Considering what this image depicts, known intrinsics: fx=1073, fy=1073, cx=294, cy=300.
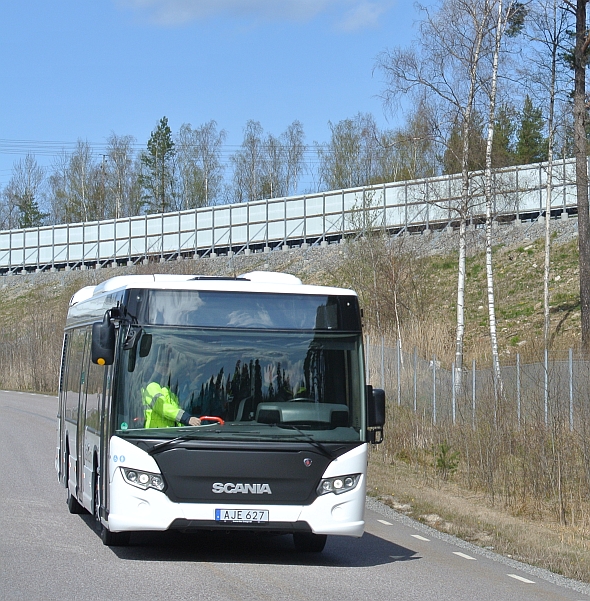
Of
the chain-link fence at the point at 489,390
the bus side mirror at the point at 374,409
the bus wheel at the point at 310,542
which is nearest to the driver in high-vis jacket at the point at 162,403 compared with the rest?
A: the bus side mirror at the point at 374,409

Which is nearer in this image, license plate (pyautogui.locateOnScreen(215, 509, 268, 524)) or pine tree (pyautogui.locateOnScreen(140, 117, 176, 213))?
license plate (pyautogui.locateOnScreen(215, 509, 268, 524))

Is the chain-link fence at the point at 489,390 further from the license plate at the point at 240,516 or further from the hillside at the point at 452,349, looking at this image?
the license plate at the point at 240,516

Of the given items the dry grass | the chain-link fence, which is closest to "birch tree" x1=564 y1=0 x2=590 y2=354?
the chain-link fence

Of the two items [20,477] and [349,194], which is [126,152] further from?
[20,477]

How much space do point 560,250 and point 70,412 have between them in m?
36.6

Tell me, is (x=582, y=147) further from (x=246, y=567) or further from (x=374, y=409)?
(x=246, y=567)

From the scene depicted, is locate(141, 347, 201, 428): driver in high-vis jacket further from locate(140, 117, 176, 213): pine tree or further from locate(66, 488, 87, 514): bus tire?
locate(140, 117, 176, 213): pine tree

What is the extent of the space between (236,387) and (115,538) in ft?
6.62

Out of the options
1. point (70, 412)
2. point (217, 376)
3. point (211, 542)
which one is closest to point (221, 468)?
point (217, 376)

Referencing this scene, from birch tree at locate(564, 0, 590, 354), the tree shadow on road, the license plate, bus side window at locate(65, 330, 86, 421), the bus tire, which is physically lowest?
the tree shadow on road

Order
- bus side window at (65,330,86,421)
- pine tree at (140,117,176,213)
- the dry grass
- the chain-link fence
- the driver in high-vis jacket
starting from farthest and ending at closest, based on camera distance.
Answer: pine tree at (140,117,176,213) < the chain-link fence < bus side window at (65,330,86,421) < the dry grass < the driver in high-vis jacket

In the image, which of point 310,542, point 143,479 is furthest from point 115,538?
point 310,542

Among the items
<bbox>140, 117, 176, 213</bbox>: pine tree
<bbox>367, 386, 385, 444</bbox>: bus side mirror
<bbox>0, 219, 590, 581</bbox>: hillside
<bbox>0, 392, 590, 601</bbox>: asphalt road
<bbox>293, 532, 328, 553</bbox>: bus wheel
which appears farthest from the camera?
<bbox>140, 117, 176, 213</bbox>: pine tree

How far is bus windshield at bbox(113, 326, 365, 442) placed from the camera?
400 inches
